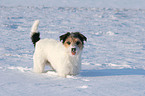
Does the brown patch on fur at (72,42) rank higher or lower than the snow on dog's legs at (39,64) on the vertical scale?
higher

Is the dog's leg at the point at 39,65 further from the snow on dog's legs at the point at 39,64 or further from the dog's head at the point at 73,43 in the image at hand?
the dog's head at the point at 73,43

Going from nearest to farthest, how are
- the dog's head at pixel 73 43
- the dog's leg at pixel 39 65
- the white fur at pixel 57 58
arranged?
the dog's head at pixel 73 43, the white fur at pixel 57 58, the dog's leg at pixel 39 65

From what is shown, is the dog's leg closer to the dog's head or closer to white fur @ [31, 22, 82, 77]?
white fur @ [31, 22, 82, 77]

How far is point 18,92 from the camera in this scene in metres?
3.21

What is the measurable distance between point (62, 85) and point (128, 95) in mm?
1121

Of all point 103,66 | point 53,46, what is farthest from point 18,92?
point 103,66

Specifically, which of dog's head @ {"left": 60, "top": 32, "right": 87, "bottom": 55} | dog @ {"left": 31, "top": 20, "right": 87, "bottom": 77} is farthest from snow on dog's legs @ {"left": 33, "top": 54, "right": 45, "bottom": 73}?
dog's head @ {"left": 60, "top": 32, "right": 87, "bottom": 55}

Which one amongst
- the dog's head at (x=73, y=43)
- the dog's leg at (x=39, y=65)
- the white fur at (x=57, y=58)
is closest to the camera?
the dog's head at (x=73, y=43)

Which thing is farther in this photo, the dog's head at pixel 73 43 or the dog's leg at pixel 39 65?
the dog's leg at pixel 39 65

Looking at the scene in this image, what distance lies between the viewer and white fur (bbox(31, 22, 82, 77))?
4.59 metres

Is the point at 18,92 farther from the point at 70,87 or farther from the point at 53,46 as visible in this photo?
the point at 53,46

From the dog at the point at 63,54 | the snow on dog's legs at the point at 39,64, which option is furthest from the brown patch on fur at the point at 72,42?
the snow on dog's legs at the point at 39,64

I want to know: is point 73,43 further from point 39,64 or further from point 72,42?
point 39,64

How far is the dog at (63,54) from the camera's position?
439 cm
